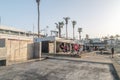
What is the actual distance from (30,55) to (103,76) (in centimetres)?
1593

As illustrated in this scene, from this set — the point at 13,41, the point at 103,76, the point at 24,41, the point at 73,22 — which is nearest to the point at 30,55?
the point at 24,41

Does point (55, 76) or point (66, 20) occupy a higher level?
point (66, 20)

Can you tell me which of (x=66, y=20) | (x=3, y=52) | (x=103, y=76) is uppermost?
(x=66, y=20)

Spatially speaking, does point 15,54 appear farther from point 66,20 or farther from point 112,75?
point 66,20

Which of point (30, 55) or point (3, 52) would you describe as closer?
point (3, 52)

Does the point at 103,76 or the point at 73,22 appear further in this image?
the point at 73,22

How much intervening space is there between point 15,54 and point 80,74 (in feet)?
39.8

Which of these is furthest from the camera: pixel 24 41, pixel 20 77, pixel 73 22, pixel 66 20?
pixel 73 22

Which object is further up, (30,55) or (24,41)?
(24,41)

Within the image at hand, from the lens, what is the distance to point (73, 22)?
99.1 meters

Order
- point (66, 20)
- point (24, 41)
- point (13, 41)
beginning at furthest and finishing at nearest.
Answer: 1. point (66, 20)
2. point (24, 41)
3. point (13, 41)

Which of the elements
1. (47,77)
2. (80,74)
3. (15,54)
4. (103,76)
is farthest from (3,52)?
(103,76)

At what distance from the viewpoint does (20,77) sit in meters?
15.5

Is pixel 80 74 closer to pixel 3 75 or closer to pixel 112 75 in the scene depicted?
pixel 112 75
